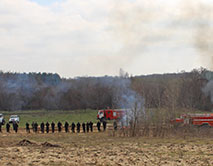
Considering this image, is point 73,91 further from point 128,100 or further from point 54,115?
point 128,100

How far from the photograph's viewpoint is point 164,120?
24.5 meters

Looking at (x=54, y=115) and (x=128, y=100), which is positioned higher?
(x=128, y=100)

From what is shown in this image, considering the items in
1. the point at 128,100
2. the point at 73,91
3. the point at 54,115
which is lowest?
the point at 54,115

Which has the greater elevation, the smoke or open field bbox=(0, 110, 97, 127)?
the smoke

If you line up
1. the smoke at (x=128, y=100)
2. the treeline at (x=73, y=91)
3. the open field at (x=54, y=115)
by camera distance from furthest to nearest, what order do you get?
1. the treeline at (x=73, y=91)
2. the open field at (x=54, y=115)
3. the smoke at (x=128, y=100)

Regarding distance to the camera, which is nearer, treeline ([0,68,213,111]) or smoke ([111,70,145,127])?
smoke ([111,70,145,127])

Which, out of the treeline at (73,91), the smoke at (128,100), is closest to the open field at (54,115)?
the treeline at (73,91)

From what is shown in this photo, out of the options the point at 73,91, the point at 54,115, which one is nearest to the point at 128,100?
the point at 73,91

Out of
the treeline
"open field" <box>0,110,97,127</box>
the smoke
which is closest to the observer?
the smoke

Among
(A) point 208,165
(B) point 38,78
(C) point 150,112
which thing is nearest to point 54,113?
(B) point 38,78

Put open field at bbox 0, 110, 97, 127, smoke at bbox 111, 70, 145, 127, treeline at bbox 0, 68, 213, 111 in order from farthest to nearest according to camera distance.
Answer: treeline at bbox 0, 68, 213, 111, open field at bbox 0, 110, 97, 127, smoke at bbox 111, 70, 145, 127

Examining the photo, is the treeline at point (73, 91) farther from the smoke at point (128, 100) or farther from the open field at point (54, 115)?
the open field at point (54, 115)

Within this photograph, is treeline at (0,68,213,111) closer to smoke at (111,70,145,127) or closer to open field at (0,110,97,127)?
smoke at (111,70,145,127)

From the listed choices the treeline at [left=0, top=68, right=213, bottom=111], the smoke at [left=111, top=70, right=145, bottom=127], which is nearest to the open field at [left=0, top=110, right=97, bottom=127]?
the treeline at [left=0, top=68, right=213, bottom=111]
